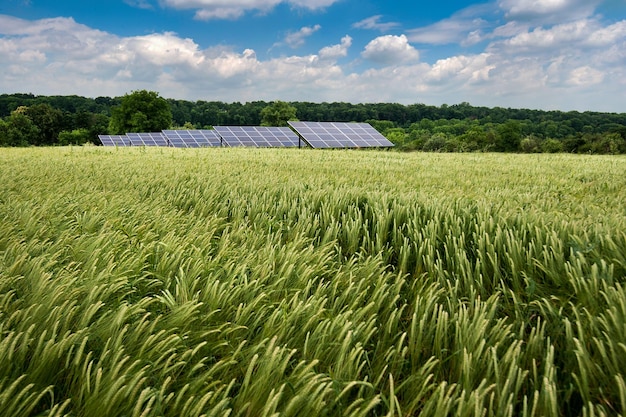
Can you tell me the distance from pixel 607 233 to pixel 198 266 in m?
1.86

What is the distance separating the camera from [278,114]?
76.6m

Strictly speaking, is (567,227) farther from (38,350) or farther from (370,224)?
(38,350)

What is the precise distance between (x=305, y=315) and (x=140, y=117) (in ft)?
238

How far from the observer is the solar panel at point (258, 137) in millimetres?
26562

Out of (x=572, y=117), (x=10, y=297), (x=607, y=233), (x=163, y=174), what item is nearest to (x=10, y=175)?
(x=163, y=174)

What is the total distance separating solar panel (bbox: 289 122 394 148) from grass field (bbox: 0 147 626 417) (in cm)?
1841

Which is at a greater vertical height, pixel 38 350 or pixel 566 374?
pixel 38 350

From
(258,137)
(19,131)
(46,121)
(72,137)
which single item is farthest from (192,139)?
(46,121)

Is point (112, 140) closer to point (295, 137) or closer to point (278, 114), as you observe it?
point (295, 137)

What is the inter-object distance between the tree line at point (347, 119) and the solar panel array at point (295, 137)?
12.4m

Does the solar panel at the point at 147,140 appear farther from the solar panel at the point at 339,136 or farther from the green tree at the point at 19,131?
the green tree at the point at 19,131

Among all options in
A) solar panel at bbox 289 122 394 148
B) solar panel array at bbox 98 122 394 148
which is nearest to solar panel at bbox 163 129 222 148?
solar panel array at bbox 98 122 394 148

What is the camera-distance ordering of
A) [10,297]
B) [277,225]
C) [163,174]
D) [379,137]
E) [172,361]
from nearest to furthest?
1. [172,361]
2. [10,297]
3. [277,225]
4. [163,174]
5. [379,137]

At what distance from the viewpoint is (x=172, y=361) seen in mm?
970
